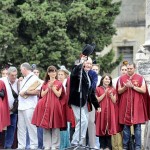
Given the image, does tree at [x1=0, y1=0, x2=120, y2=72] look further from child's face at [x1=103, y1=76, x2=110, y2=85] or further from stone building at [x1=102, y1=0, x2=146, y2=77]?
child's face at [x1=103, y1=76, x2=110, y2=85]

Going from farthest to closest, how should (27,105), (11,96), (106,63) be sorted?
(106,63)
(11,96)
(27,105)

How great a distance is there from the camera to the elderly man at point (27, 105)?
50.7 ft

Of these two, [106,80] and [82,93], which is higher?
[106,80]

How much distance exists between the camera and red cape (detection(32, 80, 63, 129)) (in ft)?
49.2

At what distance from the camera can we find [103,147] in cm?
1519

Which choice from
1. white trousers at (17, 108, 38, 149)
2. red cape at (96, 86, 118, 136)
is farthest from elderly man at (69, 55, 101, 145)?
white trousers at (17, 108, 38, 149)

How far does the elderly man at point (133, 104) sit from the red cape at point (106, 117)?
0.29m

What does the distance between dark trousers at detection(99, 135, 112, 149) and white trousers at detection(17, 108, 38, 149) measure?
1385 millimetres

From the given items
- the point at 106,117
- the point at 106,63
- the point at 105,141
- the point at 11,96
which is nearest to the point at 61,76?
the point at 11,96

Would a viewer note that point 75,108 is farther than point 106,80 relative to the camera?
No

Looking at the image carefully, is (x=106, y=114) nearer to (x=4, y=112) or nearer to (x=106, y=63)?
(x=4, y=112)

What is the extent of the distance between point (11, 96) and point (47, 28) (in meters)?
9.97

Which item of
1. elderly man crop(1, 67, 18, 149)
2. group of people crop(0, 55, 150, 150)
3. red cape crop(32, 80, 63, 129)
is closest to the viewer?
group of people crop(0, 55, 150, 150)

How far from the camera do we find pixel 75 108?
A: 14.1 m
